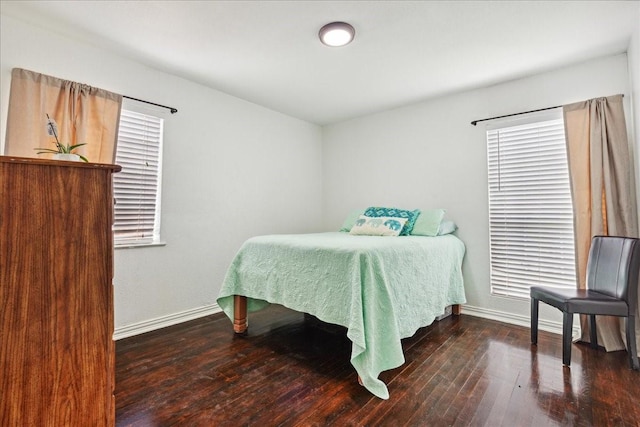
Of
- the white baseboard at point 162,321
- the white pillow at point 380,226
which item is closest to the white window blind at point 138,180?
the white baseboard at point 162,321

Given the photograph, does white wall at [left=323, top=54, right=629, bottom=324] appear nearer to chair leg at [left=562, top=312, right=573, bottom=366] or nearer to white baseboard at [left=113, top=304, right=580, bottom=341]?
white baseboard at [left=113, top=304, right=580, bottom=341]

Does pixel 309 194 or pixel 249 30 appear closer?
pixel 249 30

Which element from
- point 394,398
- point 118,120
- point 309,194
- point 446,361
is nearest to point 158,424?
point 394,398

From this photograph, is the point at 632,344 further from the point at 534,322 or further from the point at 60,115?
the point at 60,115

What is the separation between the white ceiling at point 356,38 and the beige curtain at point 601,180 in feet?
1.72

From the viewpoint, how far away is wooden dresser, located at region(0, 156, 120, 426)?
0.89 metres

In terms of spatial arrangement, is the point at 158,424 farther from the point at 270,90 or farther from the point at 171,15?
the point at 270,90

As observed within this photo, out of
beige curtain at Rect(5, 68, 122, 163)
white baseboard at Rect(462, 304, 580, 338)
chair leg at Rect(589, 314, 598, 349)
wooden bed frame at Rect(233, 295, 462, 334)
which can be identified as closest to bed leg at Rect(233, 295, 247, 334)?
wooden bed frame at Rect(233, 295, 462, 334)

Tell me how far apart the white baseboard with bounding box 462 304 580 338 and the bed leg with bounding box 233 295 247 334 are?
225cm

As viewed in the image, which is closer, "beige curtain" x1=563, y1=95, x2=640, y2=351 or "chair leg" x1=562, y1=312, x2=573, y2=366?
"chair leg" x1=562, y1=312, x2=573, y2=366

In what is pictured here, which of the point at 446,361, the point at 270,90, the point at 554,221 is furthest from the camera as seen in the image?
the point at 270,90

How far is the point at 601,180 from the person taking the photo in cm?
236

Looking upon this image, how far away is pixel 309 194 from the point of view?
4.36 metres

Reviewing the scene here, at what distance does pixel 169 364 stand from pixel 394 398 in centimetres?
148
